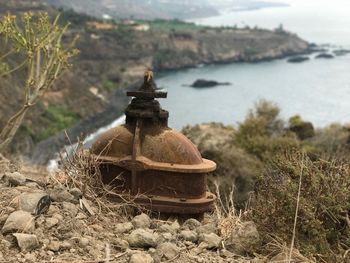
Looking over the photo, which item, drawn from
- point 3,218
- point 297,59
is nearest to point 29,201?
point 3,218

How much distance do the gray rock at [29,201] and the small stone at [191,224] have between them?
126 centimetres

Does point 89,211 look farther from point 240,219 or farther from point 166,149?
point 240,219

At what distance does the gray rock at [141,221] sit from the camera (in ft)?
Result: 15.0

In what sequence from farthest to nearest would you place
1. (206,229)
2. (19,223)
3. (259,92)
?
1. (259,92)
2. (206,229)
3. (19,223)

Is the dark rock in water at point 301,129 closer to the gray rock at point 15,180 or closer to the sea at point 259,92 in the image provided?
the sea at point 259,92

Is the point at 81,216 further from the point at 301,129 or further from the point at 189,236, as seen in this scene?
the point at 301,129

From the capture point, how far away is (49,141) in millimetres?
64000

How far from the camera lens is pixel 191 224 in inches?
189

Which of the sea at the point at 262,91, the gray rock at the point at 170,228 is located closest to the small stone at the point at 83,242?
the gray rock at the point at 170,228

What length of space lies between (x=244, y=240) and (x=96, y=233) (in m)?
1.14

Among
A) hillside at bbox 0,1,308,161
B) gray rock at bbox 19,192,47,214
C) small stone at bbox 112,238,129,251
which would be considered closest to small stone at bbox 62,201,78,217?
gray rock at bbox 19,192,47,214

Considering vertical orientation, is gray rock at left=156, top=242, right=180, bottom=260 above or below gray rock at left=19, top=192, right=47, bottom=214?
below

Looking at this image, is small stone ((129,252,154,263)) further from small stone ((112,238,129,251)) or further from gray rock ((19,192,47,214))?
gray rock ((19,192,47,214))

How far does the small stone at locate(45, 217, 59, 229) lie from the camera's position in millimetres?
4059
